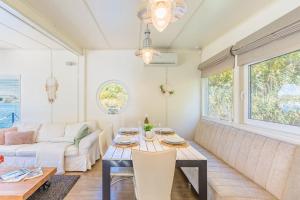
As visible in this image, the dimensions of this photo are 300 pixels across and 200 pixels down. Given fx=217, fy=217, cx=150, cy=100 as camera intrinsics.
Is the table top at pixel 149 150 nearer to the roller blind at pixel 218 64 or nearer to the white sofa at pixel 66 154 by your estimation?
the white sofa at pixel 66 154

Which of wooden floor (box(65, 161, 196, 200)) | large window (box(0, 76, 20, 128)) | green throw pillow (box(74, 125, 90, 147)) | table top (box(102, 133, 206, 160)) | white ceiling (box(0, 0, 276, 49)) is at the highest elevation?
white ceiling (box(0, 0, 276, 49))

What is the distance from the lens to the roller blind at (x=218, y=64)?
3.47 meters

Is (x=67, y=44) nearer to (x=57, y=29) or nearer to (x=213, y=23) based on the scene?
(x=57, y=29)

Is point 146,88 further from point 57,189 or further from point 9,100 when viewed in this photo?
point 9,100

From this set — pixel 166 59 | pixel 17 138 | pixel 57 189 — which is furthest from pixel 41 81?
pixel 166 59

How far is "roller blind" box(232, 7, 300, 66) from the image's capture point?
2.05 m

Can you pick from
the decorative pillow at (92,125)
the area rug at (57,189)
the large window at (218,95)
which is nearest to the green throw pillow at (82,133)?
the decorative pillow at (92,125)

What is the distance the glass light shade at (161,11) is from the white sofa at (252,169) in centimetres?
160

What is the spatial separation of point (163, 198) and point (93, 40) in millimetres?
3319

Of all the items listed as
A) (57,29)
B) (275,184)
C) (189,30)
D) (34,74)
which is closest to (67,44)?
(57,29)

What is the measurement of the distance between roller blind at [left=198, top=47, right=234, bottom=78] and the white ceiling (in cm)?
41

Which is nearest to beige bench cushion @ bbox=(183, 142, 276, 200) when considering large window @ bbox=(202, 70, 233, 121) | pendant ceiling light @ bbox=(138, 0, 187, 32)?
large window @ bbox=(202, 70, 233, 121)

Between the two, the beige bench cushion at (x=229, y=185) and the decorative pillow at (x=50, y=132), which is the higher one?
the decorative pillow at (x=50, y=132)

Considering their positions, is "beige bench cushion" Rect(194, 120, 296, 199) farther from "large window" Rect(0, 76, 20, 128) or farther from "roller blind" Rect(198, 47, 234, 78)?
"large window" Rect(0, 76, 20, 128)
